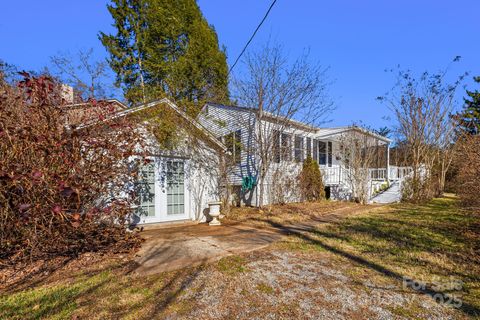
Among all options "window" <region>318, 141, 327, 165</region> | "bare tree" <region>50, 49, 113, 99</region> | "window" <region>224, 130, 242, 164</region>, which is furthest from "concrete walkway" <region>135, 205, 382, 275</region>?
"bare tree" <region>50, 49, 113, 99</region>

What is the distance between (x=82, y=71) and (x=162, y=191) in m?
11.5

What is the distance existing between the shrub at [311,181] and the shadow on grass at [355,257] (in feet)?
15.2

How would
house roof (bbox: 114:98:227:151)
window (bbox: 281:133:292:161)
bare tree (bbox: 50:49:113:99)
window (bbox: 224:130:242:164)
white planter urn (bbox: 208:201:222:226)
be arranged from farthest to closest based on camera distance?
bare tree (bbox: 50:49:113:99)
window (bbox: 281:133:292:161)
window (bbox: 224:130:242:164)
white planter urn (bbox: 208:201:222:226)
house roof (bbox: 114:98:227:151)

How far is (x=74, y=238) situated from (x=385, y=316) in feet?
17.4

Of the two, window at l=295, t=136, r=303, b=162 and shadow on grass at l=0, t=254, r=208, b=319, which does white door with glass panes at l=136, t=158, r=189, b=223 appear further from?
window at l=295, t=136, r=303, b=162

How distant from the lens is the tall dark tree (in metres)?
19.2

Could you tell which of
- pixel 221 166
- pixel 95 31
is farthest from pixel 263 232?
pixel 95 31

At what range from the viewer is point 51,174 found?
4.30 m

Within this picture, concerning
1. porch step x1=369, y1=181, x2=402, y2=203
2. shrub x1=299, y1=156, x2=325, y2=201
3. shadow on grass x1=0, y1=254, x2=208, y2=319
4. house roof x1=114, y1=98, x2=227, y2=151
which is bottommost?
porch step x1=369, y1=181, x2=402, y2=203

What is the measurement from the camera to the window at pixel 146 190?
25.3ft

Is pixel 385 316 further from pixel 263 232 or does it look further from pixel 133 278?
pixel 263 232

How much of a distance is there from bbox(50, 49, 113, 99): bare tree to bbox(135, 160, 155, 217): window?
27.7 ft

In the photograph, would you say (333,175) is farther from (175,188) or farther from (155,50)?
(155,50)

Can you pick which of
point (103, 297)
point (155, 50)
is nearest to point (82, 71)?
point (155, 50)
